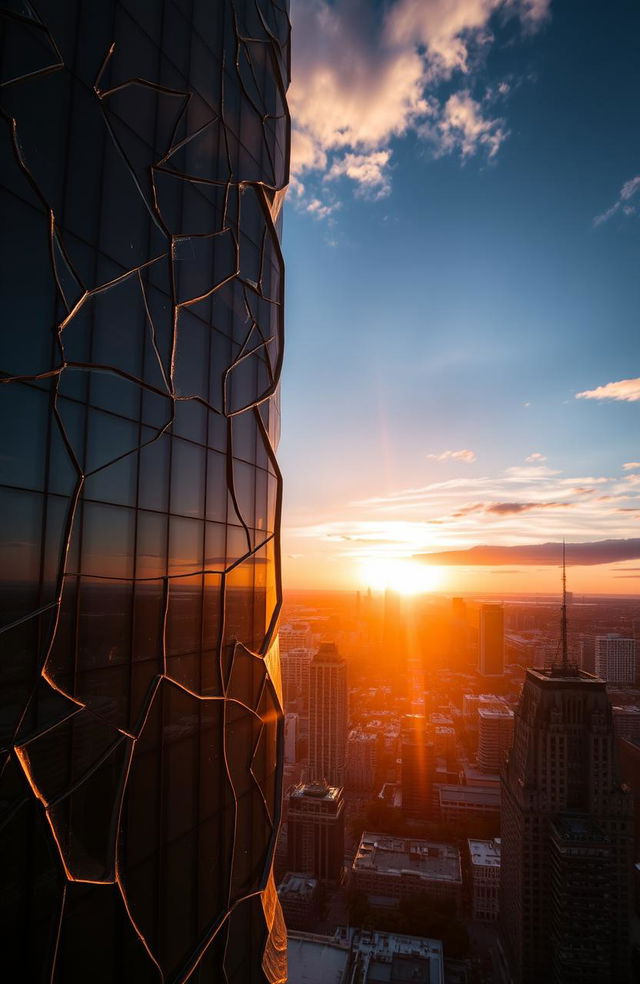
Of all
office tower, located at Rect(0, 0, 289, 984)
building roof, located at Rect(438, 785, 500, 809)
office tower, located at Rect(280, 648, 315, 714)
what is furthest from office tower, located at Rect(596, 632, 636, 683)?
office tower, located at Rect(0, 0, 289, 984)

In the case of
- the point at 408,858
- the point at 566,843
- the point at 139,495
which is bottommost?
the point at 408,858

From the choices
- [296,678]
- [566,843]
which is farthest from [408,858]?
[296,678]

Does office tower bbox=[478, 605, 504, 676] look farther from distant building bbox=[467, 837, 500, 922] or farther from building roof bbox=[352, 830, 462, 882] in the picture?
distant building bbox=[467, 837, 500, 922]

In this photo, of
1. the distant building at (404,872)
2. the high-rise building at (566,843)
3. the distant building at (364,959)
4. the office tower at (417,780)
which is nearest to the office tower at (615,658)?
the office tower at (417,780)

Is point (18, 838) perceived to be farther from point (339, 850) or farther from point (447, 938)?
point (339, 850)

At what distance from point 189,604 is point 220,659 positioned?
0.65 m

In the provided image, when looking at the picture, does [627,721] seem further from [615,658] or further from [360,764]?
[360,764]

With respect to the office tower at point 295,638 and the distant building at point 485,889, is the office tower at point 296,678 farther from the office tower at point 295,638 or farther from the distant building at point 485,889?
the distant building at point 485,889

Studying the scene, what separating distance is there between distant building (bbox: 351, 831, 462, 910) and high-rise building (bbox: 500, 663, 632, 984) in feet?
9.04

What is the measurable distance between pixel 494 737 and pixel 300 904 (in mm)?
17508

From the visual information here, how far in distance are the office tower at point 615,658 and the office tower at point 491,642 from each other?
10187 mm

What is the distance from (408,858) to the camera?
74.0 feet

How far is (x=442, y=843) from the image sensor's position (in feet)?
82.7

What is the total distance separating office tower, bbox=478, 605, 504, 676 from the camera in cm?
5484
